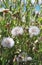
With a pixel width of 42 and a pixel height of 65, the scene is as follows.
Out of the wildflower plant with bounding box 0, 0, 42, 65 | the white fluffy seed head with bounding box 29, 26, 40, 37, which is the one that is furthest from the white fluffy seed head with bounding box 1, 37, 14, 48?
the white fluffy seed head with bounding box 29, 26, 40, 37

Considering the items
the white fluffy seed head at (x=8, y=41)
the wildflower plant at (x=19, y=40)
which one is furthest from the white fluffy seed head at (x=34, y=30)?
the white fluffy seed head at (x=8, y=41)

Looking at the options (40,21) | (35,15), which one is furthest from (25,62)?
(35,15)

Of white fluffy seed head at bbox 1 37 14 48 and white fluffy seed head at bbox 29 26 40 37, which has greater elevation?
white fluffy seed head at bbox 29 26 40 37

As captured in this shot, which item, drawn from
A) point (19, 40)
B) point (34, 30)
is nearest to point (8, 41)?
point (19, 40)

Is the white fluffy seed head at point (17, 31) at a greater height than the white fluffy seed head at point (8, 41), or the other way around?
the white fluffy seed head at point (17, 31)

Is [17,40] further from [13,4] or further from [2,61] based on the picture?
[13,4]

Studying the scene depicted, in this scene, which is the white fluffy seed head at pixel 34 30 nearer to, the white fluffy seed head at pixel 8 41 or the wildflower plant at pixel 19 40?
the wildflower plant at pixel 19 40

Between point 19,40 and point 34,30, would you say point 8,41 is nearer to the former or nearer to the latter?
point 19,40

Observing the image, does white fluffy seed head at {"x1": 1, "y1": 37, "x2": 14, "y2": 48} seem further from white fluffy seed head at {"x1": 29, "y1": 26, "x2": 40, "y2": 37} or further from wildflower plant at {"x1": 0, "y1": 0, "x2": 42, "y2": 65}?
white fluffy seed head at {"x1": 29, "y1": 26, "x2": 40, "y2": 37}

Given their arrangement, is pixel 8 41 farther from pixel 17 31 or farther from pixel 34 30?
pixel 34 30

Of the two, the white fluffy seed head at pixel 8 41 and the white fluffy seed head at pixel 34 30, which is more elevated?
the white fluffy seed head at pixel 34 30

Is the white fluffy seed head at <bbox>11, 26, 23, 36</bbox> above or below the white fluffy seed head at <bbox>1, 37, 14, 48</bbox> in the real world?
above
